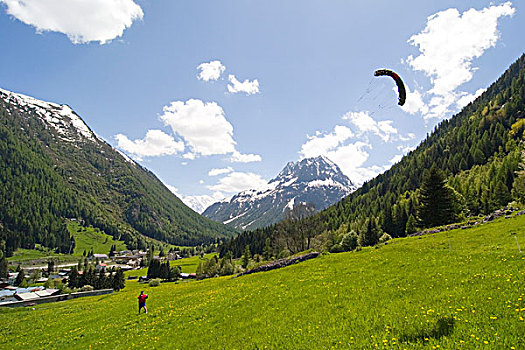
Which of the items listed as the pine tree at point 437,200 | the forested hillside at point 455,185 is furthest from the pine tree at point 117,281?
the pine tree at point 437,200

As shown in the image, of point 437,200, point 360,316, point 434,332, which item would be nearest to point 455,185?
point 437,200

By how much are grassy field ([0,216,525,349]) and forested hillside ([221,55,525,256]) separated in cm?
4455

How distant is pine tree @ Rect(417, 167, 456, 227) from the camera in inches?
2795

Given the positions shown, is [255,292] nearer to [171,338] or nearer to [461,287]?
[171,338]

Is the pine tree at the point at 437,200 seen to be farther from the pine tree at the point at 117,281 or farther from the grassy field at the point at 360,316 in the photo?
the pine tree at the point at 117,281

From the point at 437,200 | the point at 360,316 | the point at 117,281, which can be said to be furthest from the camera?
the point at 117,281

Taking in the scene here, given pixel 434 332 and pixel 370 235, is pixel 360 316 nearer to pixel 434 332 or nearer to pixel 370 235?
pixel 434 332

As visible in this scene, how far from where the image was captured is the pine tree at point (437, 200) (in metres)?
71.0

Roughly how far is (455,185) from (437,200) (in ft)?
126

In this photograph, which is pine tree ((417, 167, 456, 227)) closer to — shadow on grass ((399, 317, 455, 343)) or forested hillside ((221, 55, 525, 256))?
forested hillside ((221, 55, 525, 256))

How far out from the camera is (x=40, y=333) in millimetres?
28000

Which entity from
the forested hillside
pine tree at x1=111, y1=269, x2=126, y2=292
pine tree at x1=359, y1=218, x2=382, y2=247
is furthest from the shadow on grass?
pine tree at x1=111, y1=269, x2=126, y2=292

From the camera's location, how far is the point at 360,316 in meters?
13.2

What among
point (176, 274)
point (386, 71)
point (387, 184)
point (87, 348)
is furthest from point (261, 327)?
point (387, 184)
